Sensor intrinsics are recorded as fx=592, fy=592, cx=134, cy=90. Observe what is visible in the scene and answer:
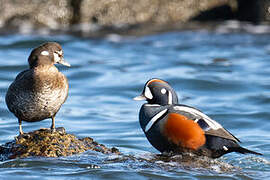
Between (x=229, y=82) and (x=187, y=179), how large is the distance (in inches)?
270

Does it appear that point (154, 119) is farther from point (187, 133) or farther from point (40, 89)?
point (40, 89)

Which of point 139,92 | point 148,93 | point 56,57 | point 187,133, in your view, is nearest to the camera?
point 187,133

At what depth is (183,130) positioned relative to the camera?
252 inches

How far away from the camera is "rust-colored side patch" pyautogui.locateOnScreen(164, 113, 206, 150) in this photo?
639 centimetres

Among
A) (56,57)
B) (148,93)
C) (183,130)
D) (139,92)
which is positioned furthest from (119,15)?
(183,130)

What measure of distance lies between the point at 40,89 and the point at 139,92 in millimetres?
5728

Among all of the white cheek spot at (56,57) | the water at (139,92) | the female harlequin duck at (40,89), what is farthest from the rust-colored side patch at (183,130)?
the white cheek spot at (56,57)

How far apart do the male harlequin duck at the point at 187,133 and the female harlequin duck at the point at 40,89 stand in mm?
1068

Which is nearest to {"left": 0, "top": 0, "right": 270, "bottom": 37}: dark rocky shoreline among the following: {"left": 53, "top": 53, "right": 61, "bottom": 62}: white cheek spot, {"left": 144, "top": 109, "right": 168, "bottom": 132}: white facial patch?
{"left": 53, "top": 53, "right": 61, "bottom": 62}: white cheek spot

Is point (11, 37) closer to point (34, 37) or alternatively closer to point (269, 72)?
point (34, 37)

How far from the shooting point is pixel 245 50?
14820mm

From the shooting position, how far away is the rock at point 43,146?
6555mm

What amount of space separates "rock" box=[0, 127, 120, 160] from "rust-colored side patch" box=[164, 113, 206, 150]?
3.30 ft

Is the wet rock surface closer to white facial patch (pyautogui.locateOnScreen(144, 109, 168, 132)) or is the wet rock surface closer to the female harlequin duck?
the female harlequin duck
